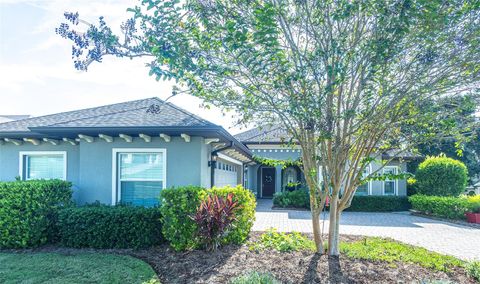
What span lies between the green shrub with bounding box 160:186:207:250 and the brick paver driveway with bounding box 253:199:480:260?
15.7ft

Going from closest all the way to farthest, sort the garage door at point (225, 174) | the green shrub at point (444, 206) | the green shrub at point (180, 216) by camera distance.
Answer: the green shrub at point (180, 216) < the garage door at point (225, 174) < the green shrub at point (444, 206)

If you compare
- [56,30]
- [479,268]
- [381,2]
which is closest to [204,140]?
[56,30]

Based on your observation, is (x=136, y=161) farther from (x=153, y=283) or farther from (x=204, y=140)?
(x=153, y=283)

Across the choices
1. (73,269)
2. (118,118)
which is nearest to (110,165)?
(118,118)

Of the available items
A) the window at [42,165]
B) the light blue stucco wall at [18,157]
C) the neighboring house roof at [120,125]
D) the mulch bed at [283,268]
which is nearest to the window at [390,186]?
the neighboring house roof at [120,125]

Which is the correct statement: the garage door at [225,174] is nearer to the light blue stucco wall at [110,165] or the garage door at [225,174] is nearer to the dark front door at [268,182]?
the light blue stucco wall at [110,165]

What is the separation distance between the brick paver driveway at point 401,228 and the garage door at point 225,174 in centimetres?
211

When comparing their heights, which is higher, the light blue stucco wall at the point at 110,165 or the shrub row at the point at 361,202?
the light blue stucco wall at the point at 110,165

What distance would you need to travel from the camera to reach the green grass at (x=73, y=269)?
6164 mm

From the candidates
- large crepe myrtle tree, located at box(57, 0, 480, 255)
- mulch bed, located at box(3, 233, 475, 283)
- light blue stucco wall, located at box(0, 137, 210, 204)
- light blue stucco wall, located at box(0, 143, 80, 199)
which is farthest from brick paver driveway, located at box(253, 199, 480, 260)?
light blue stucco wall, located at box(0, 143, 80, 199)

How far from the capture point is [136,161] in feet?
32.0

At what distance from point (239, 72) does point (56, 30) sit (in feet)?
9.57

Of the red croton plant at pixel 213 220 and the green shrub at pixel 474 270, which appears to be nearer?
the green shrub at pixel 474 270

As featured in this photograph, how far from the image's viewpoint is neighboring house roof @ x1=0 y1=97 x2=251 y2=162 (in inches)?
346
